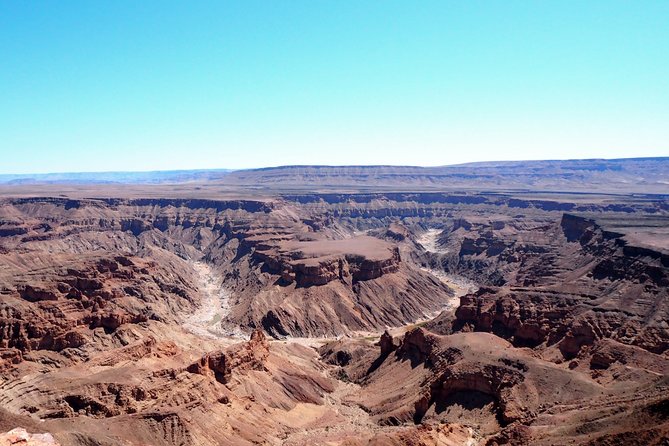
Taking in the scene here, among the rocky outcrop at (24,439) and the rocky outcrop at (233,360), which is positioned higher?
the rocky outcrop at (24,439)

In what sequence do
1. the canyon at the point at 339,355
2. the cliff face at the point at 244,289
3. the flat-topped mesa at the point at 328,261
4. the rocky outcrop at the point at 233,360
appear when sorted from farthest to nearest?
1. the flat-topped mesa at the point at 328,261
2. the cliff face at the point at 244,289
3. the rocky outcrop at the point at 233,360
4. the canyon at the point at 339,355

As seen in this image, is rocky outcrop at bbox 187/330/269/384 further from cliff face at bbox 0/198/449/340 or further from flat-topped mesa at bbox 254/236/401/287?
flat-topped mesa at bbox 254/236/401/287

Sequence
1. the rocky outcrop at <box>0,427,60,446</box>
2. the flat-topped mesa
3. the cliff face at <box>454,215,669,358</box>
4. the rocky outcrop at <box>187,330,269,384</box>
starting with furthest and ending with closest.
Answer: the flat-topped mesa → the cliff face at <box>454,215,669,358</box> → the rocky outcrop at <box>187,330,269,384</box> → the rocky outcrop at <box>0,427,60,446</box>

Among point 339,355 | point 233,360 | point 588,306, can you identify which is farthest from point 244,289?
point 588,306

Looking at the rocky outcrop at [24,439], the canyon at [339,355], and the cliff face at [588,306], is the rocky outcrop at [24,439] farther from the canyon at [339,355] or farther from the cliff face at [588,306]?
the cliff face at [588,306]

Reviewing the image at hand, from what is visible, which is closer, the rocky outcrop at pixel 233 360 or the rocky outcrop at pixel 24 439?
the rocky outcrop at pixel 24 439

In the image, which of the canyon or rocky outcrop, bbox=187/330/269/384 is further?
rocky outcrop, bbox=187/330/269/384

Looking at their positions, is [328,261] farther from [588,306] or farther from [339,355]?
[588,306]

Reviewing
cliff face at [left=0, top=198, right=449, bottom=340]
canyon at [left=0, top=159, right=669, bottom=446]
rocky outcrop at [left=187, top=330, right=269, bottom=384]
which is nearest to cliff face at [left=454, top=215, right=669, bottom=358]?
canyon at [left=0, top=159, right=669, bottom=446]

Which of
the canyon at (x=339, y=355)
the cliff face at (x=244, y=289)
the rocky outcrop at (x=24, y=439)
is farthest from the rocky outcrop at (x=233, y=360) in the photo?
the rocky outcrop at (x=24, y=439)

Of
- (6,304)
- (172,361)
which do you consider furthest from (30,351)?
(172,361)
